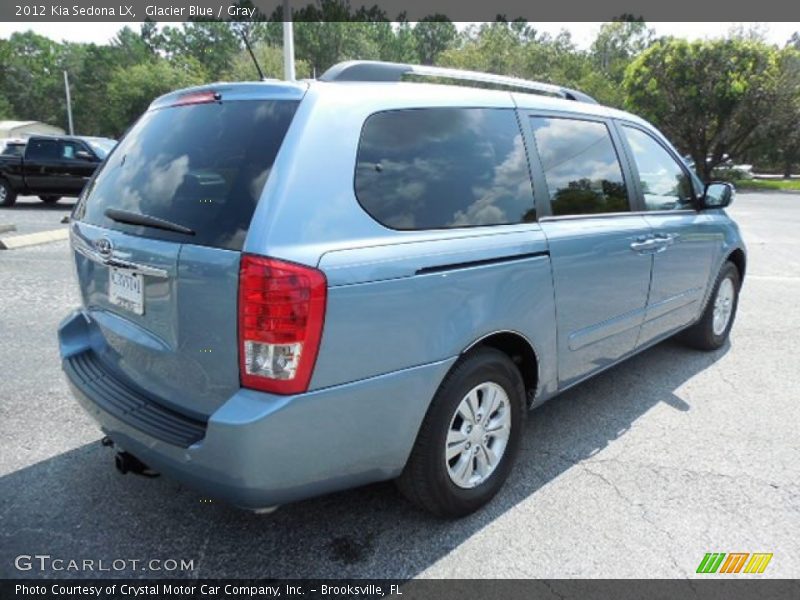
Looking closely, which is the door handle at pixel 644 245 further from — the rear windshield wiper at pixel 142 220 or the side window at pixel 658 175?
the rear windshield wiper at pixel 142 220

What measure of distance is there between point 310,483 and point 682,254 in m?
3.14

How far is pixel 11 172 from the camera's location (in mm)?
15031

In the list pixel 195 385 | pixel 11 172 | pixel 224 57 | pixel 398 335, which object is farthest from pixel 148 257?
pixel 224 57

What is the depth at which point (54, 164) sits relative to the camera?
1471cm

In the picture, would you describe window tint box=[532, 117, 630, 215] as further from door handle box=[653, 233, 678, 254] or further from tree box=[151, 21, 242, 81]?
tree box=[151, 21, 242, 81]

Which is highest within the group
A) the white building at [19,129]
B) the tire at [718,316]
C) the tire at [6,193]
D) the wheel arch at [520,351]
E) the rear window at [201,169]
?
the rear window at [201,169]

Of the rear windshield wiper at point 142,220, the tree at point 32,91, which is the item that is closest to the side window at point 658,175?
the rear windshield wiper at point 142,220

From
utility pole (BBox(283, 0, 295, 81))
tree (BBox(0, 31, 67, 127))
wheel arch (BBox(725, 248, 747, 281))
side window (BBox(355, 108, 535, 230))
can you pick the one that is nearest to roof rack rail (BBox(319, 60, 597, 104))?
side window (BBox(355, 108, 535, 230))

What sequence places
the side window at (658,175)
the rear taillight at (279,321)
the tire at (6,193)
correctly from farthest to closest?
the tire at (6,193) → the side window at (658,175) → the rear taillight at (279,321)

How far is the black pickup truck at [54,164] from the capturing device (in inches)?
575

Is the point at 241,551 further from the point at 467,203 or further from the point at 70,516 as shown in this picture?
the point at 467,203

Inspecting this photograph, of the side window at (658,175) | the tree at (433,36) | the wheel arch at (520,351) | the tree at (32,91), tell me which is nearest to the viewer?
the wheel arch at (520,351)

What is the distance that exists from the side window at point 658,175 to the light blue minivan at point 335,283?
2.87 feet

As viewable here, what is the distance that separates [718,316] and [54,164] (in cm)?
1555
